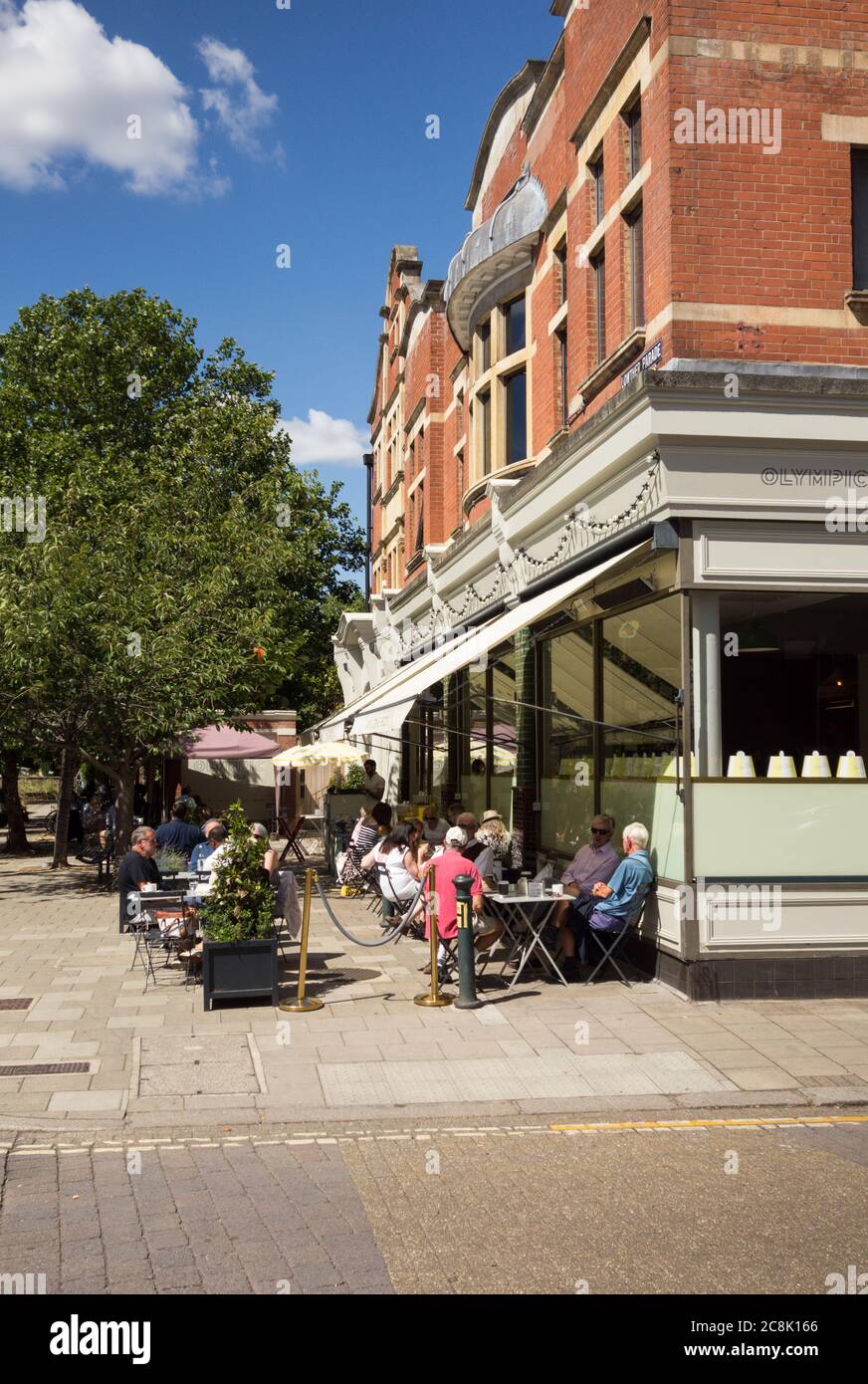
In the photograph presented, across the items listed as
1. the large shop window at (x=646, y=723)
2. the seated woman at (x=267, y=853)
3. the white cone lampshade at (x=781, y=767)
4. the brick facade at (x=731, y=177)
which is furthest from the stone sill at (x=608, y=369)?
the seated woman at (x=267, y=853)

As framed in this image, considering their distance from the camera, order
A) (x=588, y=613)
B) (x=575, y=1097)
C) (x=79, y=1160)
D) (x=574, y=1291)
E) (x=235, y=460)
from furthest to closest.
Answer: (x=235, y=460), (x=588, y=613), (x=575, y=1097), (x=79, y=1160), (x=574, y=1291)

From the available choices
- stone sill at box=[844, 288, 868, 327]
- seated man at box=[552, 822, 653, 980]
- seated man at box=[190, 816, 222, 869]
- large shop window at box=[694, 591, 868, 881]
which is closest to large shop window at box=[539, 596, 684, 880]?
seated man at box=[552, 822, 653, 980]

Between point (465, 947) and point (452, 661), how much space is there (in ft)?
11.4

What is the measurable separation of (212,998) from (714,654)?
538 centimetres

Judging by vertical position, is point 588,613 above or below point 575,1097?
above

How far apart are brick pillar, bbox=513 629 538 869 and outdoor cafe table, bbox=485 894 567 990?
14.0 feet

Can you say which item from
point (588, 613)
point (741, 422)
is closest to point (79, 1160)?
point (741, 422)

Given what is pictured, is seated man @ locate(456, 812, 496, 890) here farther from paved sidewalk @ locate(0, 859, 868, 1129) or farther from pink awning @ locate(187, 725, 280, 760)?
pink awning @ locate(187, 725, 280, 760)

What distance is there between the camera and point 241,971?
10.0 metres

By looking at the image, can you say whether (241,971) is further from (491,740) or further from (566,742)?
(491,740)

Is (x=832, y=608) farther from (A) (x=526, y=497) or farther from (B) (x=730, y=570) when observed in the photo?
(A) (x=526, y=497)

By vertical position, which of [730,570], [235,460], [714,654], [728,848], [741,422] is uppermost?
[235,460]

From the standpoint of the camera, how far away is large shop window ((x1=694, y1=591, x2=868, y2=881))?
34.0ft

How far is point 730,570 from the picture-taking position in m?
10.6
